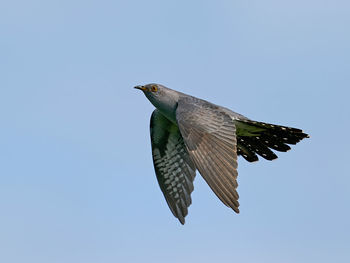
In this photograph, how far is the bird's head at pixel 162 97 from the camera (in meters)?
10.7

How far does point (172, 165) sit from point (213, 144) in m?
2.42

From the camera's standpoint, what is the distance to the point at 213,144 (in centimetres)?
920

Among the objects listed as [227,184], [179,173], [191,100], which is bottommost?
[227,184]

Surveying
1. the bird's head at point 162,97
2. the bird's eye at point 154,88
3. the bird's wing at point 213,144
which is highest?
the bird's eye at point 154,88

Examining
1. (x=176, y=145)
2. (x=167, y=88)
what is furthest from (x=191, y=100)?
(x=176, y=145)

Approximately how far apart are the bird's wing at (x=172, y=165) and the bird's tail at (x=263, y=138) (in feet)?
3.08

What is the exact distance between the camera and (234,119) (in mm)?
10328

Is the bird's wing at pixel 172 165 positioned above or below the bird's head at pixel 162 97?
below

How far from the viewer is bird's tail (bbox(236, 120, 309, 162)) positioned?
33.9 feet

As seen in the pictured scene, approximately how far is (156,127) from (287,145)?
2222 mm

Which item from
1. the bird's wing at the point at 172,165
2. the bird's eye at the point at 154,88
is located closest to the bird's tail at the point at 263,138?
the bird's wing at the point at 172,165

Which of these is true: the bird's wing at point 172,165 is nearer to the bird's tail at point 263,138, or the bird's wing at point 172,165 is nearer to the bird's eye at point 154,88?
the bird's eye at point 154,88

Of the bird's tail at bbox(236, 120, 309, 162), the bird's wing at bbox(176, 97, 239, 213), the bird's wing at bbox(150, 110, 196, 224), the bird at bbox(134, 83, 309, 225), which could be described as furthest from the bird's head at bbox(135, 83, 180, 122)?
the bird's tail at bbox(236, 120, 309, 162)

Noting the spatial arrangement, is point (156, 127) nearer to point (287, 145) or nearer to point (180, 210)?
point (180, 210)
